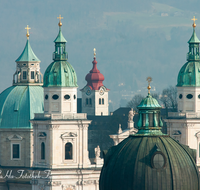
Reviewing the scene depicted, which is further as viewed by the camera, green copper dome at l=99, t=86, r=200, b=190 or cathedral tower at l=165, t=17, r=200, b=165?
cathedral tower at l=165, t=17, r=200, b=165

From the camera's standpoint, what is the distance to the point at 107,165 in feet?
287

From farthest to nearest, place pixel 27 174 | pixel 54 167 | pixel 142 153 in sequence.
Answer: pixel 27 174
pixel 54 167
pixel 142 153

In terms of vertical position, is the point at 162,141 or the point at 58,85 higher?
the point at 58,85

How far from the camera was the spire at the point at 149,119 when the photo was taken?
8900 centimetres

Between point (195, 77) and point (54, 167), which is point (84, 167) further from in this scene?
point (195, 77)

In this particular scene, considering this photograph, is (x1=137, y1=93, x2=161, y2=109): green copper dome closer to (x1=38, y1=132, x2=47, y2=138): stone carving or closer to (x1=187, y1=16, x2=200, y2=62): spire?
(x1=38, y1=132, x2=47, y2=138): stone carving

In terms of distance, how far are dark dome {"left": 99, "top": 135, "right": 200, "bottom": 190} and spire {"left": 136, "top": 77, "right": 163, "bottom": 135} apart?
47.5 inches

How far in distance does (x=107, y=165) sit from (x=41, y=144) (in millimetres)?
46778

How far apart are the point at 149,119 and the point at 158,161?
4.86 metres

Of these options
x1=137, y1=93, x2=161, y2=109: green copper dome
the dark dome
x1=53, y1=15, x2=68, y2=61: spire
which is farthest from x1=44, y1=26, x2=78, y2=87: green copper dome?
the dark dome

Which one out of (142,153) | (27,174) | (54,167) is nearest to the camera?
(142,153)

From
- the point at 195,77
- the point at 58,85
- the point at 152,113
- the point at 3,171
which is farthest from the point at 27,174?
the point at 152,113

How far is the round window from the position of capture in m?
85.5

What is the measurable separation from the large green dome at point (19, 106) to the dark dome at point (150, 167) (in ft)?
203
